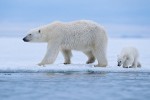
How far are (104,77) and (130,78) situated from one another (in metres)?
0.61

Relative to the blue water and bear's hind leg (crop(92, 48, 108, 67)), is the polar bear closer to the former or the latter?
bear's hind leg (crop(92, 48, 108, 67))

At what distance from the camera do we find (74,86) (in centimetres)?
811

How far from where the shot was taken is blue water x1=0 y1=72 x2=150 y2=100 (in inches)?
272

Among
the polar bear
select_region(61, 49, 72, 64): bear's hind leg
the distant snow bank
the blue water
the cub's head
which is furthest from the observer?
select_region(61, 49, 72, 64): bear's hind leg

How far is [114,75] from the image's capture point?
10.2 meters

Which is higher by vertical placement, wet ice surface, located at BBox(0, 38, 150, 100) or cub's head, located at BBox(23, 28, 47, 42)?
cub's head, located at BBox(23, 28, 47, 42)

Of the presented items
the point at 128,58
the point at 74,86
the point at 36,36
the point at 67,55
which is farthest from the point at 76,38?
the point at 74,86

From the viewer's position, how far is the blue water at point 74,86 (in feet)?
22.6

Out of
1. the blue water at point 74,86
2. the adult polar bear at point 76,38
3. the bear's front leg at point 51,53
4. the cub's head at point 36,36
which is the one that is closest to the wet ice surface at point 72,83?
the blue water at point 74,86

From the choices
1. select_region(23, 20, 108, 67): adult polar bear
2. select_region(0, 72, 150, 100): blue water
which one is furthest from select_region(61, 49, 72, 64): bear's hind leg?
select_region(0, 72, 150, 100): blue water

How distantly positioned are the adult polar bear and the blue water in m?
1.30

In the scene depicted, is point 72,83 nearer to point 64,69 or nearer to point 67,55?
point 64,69

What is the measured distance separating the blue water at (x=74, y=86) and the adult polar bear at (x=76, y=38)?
1300 mm

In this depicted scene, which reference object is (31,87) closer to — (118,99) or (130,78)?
(118,99)
